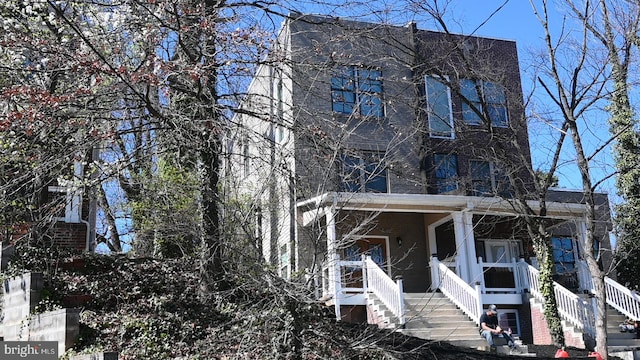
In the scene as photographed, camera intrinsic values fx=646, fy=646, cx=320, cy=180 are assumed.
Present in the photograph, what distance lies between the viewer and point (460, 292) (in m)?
16.6

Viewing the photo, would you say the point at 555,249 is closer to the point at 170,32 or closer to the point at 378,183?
the point at 378,183

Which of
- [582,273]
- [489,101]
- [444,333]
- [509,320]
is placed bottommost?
[444,333]

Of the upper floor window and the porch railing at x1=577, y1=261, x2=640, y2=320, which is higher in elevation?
the upper floor window

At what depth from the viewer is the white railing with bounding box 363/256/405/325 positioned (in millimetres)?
15564

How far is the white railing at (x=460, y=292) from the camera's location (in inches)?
625

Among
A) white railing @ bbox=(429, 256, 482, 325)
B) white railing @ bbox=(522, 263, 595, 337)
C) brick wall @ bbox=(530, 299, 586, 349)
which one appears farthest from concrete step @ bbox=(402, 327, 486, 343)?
white railing @ bbox=(522, 263, 595, 337)

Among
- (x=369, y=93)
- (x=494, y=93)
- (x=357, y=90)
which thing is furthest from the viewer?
(x=494, y=93)

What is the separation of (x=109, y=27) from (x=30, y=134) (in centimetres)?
181

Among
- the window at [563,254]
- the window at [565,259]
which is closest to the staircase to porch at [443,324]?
the window at [565,259]

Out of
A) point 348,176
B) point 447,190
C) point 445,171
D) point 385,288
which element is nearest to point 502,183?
point 447,190

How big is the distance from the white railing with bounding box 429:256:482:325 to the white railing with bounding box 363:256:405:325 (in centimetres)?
101

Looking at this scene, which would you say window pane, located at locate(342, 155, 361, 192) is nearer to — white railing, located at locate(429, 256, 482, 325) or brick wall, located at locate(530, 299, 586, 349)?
white railing, located at locate(429, 256, 482, 325)

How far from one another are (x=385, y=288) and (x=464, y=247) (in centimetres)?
355

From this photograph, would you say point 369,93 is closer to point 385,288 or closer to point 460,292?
point 385,288
